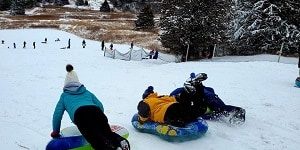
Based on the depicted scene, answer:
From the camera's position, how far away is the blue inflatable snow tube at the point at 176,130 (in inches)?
344

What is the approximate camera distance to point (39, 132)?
1016 centimetres

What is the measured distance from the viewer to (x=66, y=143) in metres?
7.71

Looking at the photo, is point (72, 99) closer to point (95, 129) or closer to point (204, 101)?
point (95, 129)

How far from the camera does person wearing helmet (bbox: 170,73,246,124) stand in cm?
969

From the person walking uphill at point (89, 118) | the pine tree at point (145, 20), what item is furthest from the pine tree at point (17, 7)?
the person walking uphill at point (89, 118)

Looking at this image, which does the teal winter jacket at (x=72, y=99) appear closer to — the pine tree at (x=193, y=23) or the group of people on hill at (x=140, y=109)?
the group of people on hill at (x=140, y=109)

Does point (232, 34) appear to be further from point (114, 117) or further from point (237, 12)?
point (114, 117)

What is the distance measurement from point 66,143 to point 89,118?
941 millimetres

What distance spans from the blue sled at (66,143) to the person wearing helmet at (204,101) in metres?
2.99

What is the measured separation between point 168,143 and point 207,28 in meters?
22.9

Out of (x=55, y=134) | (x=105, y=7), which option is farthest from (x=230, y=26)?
(x=105, y=7)

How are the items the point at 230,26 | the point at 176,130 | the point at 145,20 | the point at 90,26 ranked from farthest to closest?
the point at 145,20 < the point at 90,26 < the point at 230,26 < the point at 176,130

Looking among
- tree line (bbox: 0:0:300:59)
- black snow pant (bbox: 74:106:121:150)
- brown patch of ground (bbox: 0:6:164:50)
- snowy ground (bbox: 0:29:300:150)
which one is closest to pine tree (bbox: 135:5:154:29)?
brown patch of ground (bbox: 0:6:164:50)

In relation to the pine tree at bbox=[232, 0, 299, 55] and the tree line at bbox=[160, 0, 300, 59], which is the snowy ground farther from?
the pine tree at bbox=[232, 0, 299, 55]
